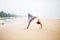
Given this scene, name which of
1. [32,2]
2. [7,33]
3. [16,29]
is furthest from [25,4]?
[7,33]

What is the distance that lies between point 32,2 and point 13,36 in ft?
2.30

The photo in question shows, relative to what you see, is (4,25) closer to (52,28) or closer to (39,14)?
(39,14)

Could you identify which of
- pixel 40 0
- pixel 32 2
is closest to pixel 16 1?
pixel 32 2

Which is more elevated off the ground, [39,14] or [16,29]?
[39,14]

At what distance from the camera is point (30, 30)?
5.97 feet

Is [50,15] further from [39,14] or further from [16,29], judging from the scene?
[16,29]

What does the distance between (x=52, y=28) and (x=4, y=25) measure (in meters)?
0.87

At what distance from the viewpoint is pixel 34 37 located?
6.02 feet

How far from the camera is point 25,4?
1845 mm

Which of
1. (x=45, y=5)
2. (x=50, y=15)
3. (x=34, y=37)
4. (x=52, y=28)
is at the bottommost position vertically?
(x=34, y=37)

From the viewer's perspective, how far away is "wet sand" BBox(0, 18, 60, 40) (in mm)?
1778

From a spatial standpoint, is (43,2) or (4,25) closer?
(4,25)

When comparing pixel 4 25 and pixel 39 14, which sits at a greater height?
pixel 39 14

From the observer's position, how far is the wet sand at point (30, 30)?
178 cm
